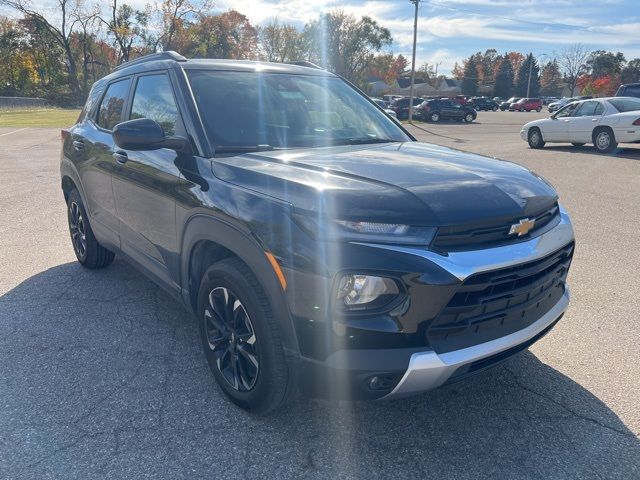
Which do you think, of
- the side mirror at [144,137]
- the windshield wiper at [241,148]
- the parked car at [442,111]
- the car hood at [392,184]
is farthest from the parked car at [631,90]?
the side mirror at [144,137]

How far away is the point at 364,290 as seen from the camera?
7.14 ft

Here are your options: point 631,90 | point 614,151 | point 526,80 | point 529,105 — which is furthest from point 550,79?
point 614,151

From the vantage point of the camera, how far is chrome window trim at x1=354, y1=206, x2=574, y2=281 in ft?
7.13

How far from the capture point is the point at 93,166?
4.42 metres

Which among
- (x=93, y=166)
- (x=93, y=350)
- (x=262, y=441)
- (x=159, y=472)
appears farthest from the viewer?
(x=93, y=166)

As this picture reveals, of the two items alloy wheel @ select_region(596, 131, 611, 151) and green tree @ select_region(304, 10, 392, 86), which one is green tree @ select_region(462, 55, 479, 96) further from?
alloy wheel @ select_region(596, 131, 611, 151)

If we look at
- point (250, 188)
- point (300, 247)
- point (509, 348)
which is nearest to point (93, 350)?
point (250, 188)

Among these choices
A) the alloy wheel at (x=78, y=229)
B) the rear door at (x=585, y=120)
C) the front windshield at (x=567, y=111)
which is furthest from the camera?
the front windshield at (x=567, y=111)

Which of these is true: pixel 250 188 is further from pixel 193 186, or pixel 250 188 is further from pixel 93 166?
pixel 93 166

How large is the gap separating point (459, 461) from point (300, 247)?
1306mm

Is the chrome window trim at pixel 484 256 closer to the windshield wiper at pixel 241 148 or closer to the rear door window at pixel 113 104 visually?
the windshield wiper at pixel 241 148

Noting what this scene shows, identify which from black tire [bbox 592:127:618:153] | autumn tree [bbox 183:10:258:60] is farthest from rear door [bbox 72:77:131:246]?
autumn tree [bbox 183:10:258:60]

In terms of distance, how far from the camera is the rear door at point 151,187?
3.24 metres

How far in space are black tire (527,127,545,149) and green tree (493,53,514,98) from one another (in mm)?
93186
